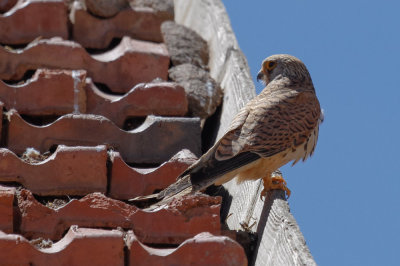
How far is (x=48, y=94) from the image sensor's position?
333cm

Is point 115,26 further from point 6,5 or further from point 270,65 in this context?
point 270,65

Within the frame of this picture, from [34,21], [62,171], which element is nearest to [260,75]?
[34,21]

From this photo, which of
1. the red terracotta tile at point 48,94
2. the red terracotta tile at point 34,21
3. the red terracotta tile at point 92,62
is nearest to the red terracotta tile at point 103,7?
the red terracotta tile at point 34,21

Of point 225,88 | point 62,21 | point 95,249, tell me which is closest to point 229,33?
point 225,88

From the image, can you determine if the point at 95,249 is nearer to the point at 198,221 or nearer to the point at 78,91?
the point at 198,221

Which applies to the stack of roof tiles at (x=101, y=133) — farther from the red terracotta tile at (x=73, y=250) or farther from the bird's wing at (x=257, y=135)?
the bird's wing at (x=257, y=135)

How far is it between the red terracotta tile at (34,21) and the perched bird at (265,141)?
3.32ft

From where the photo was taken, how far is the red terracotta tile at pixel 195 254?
8.07ft

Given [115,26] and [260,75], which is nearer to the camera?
[115,26]

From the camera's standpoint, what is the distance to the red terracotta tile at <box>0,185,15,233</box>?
8.43 ft

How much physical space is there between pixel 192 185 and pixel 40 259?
0.67 meters

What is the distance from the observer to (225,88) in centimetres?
373

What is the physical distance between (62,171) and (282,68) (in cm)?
158

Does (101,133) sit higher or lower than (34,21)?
lower
